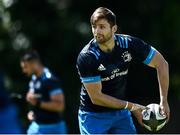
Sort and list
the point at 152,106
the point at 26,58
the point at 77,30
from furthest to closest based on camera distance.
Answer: the point at 77,30 < the point at 26,58 < the point at 152,106

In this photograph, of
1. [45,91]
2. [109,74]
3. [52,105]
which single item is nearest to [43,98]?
[45,91]

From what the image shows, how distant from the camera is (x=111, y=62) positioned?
9.01m

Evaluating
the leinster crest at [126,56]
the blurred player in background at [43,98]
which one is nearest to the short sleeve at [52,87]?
the blurred player in background at [43,98]

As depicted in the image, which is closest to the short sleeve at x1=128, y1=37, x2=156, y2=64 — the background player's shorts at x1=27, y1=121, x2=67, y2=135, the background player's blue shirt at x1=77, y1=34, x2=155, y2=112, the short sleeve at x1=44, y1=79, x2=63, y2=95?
the background player's blue shirt at x1=77, y1=34, x2=155, y2=112

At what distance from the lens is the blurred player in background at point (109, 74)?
8820mm

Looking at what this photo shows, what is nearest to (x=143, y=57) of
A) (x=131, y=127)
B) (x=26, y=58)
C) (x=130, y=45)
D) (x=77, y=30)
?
(x=130, y=45)

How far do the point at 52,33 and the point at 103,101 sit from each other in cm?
853

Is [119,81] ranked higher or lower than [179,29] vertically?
higher

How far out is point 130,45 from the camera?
9047 mm

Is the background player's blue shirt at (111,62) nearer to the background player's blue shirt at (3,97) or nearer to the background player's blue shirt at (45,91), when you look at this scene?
the background player's blue shirt at (3,97)

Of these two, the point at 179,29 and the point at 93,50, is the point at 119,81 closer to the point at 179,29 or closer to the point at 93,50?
the point at 93,50

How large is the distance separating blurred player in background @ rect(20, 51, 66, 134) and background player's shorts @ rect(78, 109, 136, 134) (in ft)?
9.08

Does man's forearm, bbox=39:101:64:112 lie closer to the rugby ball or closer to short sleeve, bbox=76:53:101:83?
short sleeve, bbox=76:53:101:83

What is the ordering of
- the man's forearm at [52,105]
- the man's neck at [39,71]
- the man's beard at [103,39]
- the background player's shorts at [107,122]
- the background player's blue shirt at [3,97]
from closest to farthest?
the background player's blue shirt at [3,97] < the man's beard at [103,39] < the background player's shorts at [107,122] < the man's forearm at [52,105] < the man's neck at [39,71]
